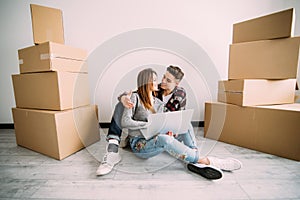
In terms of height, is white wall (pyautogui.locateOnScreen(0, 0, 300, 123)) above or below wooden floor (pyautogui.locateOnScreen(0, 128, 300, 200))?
above

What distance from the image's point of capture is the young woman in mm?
749

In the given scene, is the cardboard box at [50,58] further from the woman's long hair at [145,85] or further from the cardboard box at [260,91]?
the cardboard box at [260,91]

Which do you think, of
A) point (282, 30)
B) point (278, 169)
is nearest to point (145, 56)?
point (282, 30)

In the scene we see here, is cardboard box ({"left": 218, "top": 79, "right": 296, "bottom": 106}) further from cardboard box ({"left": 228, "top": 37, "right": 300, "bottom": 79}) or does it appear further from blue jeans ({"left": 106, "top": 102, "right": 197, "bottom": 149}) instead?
blue jeans ({"left": 106, "top": 102, "right": 197, "bottom": 149})

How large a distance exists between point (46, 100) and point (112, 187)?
25.0 inches

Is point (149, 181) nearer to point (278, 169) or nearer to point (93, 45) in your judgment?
point (278, 169)

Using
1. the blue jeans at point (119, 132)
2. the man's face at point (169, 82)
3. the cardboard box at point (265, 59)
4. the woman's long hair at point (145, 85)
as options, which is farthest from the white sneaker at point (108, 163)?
the cardboard box at point (265, 59)

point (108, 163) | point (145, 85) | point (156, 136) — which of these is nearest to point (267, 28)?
point (145, 85)

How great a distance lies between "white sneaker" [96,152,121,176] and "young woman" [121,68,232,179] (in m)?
0.12

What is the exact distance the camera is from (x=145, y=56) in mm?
1364

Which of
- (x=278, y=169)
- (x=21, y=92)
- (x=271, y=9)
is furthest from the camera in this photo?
(x=271, y=9)

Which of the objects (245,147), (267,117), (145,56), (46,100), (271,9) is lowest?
(245,147)

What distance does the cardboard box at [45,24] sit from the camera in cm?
89

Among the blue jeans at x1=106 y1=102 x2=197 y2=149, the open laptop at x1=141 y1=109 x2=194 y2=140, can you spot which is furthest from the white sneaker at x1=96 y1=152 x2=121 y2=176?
the open laptop at x1=141 y1=109 x2=194 y2=140
